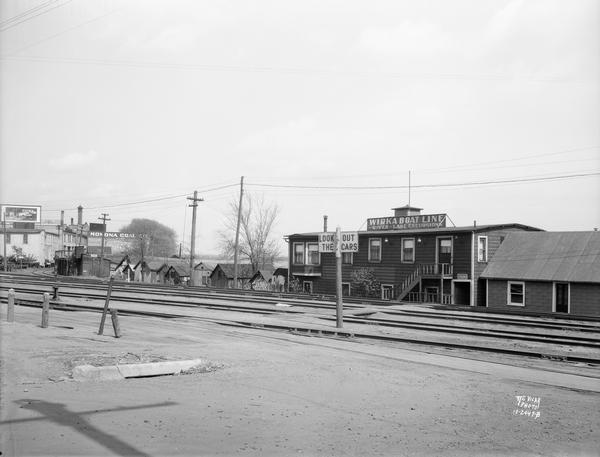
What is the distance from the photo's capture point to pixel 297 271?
51.0 m

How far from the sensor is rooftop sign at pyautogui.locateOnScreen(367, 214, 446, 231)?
4484cm

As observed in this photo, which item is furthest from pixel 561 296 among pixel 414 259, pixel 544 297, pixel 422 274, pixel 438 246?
pixel 414 259

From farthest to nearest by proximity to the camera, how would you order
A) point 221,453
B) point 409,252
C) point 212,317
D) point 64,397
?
point 409,252 → point 212,317 → point 64,397 → point 221,453

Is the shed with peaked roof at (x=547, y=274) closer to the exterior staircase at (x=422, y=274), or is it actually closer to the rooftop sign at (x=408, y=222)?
the exterior staircase at (x=422, y=274)

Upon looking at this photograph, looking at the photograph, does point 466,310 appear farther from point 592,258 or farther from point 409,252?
point 409,252

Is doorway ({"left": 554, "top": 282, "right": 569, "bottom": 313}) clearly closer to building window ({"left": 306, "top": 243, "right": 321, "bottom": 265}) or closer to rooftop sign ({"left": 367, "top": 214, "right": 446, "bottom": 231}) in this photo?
rooftop sign ({"left": 367, "top": 214, "right": 446, "bottom": 231})

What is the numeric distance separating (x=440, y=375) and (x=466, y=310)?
804 inches

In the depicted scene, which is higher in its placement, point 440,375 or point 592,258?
point 592,258

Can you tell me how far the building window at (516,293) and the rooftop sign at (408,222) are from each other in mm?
7919

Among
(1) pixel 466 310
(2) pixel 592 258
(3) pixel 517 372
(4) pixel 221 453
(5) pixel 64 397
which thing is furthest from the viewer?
(2) pixel 592 258

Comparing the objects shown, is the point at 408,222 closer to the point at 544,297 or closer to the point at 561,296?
the point at 544,297

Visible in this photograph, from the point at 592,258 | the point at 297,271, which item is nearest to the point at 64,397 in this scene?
the point at 592,258

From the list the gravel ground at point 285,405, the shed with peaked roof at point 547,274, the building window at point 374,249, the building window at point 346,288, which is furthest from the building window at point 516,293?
the gravel ground at point 285,405

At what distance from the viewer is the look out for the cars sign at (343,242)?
19.9m
